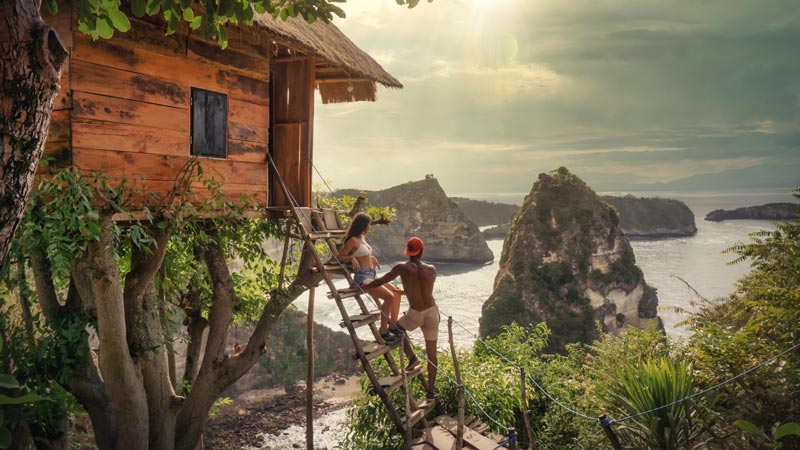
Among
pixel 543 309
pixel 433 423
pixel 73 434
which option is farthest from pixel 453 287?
pixel 433 423

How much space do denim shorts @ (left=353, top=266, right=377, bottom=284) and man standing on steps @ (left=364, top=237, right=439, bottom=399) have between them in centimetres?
45

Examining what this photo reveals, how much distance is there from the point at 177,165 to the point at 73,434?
1124cm

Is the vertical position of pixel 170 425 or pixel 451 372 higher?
pixel 451 372

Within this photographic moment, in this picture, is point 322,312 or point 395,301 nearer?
point 395,301

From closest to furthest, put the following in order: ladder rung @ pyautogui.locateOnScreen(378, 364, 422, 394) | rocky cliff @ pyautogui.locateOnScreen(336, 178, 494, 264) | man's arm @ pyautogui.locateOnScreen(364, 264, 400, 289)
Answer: ladder rung @ pyautogui.locateOnScreen(378, 364, 422, 394)
man's arm @ pyautogui.locateOnScreen(364, 264, 400, 289)
rocky cliff @ pyautogui.locateOnScreen(336, 178, 494, 264)

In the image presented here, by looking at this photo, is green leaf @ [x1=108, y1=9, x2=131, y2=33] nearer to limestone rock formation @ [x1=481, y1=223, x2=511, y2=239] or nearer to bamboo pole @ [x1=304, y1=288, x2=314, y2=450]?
bamboo pole @ [x1=304, y1=288, x2=314, y2=450]

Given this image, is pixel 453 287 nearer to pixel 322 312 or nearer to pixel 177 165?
pixel 322 312

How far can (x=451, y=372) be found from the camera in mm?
9719

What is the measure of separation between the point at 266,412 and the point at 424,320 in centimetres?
2053

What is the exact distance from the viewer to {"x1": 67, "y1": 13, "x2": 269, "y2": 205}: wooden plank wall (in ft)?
20.9

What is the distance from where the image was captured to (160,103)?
714 centimetres

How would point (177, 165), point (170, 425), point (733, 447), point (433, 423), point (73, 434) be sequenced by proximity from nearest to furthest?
point (733, 447), point (177, 165), point (433, 423), point (170, 425), point (73, 434)

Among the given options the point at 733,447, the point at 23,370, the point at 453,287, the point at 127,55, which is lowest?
the point at 453,287

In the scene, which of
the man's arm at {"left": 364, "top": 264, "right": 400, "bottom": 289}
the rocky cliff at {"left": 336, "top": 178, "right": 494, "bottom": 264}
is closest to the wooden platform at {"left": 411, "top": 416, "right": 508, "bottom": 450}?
the man's arm at {"left": 364, "top": 264, "right": 400, "bottom": 289}
